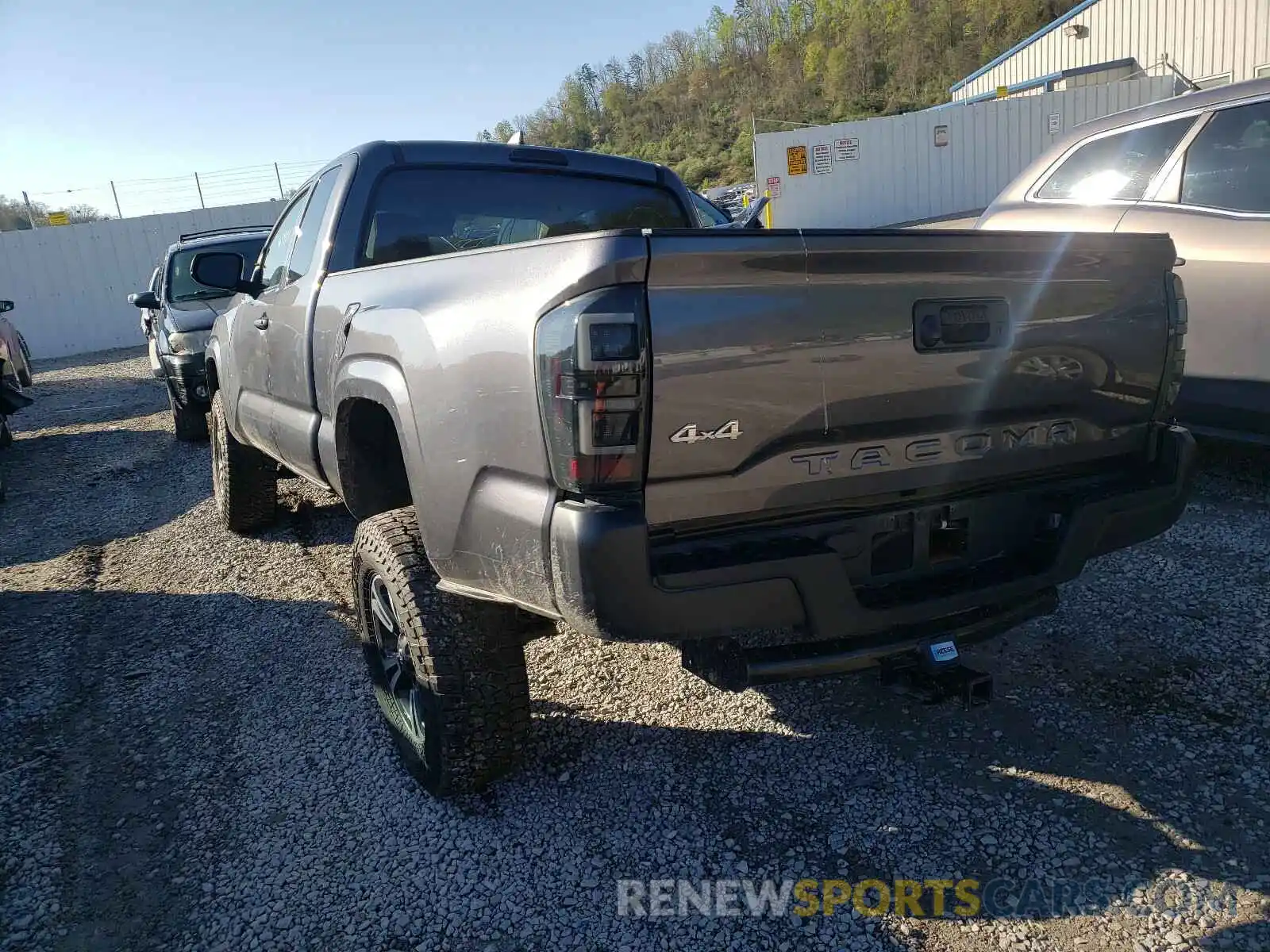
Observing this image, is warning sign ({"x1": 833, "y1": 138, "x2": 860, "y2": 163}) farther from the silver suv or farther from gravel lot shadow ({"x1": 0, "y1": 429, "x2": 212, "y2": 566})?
the silver suv

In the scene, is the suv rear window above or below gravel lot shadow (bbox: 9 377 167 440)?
above

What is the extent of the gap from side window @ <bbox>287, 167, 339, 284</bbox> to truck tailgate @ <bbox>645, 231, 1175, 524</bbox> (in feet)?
7.59

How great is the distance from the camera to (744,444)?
2084 millimetres

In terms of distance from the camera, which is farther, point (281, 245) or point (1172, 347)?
point (281, 245)

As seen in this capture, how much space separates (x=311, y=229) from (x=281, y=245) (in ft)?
2.11

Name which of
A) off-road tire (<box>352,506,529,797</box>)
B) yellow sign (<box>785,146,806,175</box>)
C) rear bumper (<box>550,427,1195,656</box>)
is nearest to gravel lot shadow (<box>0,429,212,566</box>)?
off-road tire (<box>352,506,529,797</box>)

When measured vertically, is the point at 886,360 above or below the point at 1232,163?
below

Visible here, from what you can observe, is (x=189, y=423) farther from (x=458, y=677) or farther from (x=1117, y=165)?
(x=1117, y=165)

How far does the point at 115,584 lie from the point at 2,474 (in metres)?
4.59

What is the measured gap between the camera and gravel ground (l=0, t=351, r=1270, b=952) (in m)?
2.24

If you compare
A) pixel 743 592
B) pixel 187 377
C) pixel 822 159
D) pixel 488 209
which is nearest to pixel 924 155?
pixel 822 159

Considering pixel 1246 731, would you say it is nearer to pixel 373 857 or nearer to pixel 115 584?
pixel 373 857

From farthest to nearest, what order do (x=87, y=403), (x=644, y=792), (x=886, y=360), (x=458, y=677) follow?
(x=87, y=403) < (x=644, y=792) < (x=458, y=677) < (x=886, y=360)

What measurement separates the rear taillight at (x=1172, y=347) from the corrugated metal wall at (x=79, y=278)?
23894 millimetres
